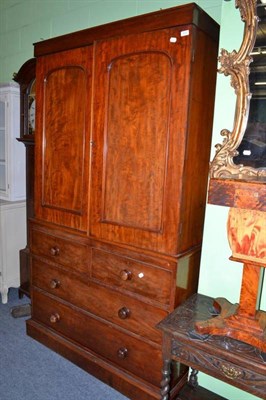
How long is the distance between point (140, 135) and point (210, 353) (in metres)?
1.02

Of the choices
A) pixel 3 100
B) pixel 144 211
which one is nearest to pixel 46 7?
pixel 3 100

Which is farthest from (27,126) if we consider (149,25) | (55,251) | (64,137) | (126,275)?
(126,275)

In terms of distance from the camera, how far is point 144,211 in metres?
1.56

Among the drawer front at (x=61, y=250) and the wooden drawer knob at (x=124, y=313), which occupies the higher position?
the drawer front at (x=61, y=250)

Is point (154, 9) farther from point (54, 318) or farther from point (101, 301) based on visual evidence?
point (54, 318)

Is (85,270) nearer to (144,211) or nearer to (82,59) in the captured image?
(144,211)

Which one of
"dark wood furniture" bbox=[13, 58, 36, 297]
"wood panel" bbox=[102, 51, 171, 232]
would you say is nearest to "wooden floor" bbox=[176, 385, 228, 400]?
"wood panel" bbox=[102, 51, 171, 232]

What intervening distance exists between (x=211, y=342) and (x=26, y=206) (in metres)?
2.00

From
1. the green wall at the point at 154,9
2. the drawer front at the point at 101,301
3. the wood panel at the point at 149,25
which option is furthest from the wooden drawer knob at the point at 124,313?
the wood panel at the point at 149,25

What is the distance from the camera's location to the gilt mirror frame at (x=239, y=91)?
1265mm

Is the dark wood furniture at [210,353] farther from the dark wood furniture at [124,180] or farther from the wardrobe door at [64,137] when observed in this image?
the wardrobe door at [64,137]

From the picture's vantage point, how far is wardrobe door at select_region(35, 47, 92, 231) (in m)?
1.75

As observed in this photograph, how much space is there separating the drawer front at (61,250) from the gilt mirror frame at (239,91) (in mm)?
958

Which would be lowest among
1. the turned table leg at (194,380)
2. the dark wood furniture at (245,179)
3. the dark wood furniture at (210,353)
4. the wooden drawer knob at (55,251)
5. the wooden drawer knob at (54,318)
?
the turned table leg at (194,380)
